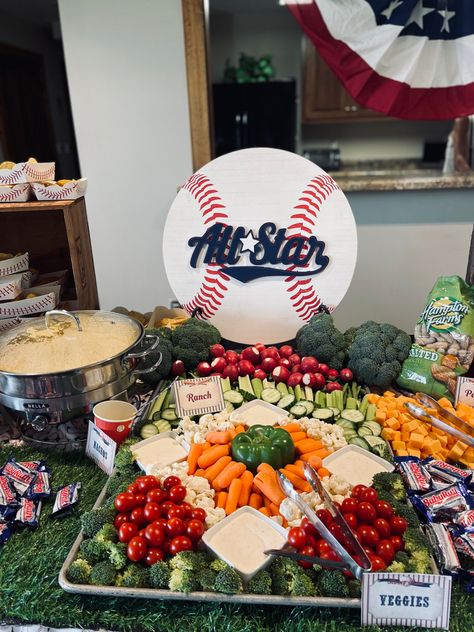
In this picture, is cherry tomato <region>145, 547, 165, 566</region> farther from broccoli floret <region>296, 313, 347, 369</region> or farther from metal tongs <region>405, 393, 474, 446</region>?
broccoli floret <region>296, 313, 347, 369</region>

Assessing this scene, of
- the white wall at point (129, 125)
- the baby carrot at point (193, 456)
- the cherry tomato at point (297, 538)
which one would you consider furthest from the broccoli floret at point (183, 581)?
the white wall at point (129, 125)

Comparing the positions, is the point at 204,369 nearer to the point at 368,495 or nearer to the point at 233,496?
the point at 233,496

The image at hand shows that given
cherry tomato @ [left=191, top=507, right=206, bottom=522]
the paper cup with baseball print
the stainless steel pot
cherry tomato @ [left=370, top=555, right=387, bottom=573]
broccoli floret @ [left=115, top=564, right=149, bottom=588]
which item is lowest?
broccoli floret @ [left=115, top=564, right=149, bottom=588]

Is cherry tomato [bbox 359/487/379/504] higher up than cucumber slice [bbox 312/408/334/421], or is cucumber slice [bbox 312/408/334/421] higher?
cherry tomato [bbox 359/487/379/504]

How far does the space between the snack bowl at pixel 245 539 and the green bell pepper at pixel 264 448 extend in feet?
0.55

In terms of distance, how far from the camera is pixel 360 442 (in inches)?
59.8

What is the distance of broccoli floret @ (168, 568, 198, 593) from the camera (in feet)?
3.50

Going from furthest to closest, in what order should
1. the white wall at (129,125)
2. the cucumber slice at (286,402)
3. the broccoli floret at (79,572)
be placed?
the white wall at (129,125)
the cucumber slice at (286,402)
the broccoli floret at (79,572)

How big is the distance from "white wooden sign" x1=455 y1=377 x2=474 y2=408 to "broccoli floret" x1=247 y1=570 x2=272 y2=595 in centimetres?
93

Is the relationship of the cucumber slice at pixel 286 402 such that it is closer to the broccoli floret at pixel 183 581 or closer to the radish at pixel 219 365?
the radish at pixel 219 365

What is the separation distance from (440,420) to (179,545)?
897 millimetres

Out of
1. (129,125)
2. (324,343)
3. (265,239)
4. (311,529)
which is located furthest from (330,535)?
(129,125)

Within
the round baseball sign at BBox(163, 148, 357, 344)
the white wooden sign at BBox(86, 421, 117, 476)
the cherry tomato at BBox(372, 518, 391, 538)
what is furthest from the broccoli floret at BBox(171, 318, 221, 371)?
the cherry tomato at BBox(372, 518, 391, 538)

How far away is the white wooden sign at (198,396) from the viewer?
169 centimetres
